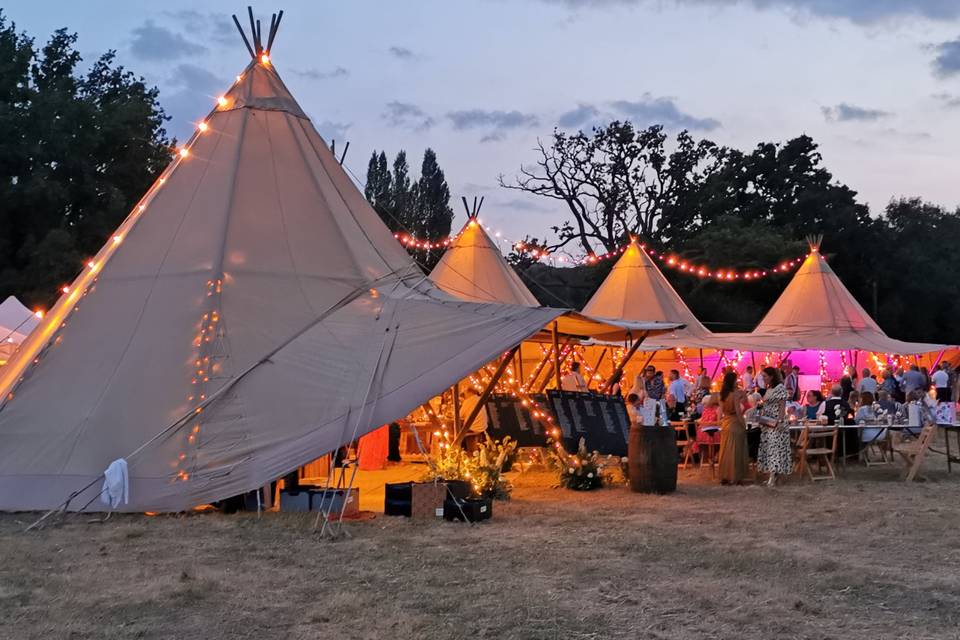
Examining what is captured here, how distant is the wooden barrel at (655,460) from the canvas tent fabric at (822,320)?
11289mm

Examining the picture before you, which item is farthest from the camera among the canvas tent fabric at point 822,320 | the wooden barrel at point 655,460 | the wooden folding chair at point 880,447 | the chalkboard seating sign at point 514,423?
the canvas tent fabric at point 822,320

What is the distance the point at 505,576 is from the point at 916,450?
734cm

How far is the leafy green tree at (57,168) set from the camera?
2320cm

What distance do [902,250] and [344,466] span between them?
3331cm

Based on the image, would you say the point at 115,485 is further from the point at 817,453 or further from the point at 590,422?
the point at 817,453

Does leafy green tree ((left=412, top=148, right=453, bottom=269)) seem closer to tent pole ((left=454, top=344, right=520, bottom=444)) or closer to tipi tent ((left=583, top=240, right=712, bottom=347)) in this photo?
tipi tent ((left=583, top=240, right=712, bottom=347))

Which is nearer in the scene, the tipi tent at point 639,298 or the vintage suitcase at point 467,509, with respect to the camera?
the vintage suitcase at point 467,509

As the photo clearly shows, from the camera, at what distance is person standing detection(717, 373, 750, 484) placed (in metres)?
10.7

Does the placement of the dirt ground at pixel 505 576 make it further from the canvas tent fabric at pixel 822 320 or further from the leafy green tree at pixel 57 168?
the leafy green tree at pixel 57 168

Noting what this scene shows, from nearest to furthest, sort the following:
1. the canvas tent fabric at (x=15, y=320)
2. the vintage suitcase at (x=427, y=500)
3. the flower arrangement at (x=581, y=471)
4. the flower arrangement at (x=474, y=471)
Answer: the vintage suitcase at (x=427, y=500) < the flower arrangement at (x=474, y=471) < the flower arrangement at (x=581, y=471) < the canvas tent fabric at (x=15, y=320)

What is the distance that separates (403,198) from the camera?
39719mm

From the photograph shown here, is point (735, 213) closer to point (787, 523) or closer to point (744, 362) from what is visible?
point (744, 362)

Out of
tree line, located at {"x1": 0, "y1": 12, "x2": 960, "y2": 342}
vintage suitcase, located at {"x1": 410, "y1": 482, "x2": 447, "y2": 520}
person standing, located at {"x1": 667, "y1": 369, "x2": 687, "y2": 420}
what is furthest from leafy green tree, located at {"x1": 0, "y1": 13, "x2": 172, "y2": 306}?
vintage suitcase, located at {"x1": 410, "y1": 482, "x2": 447, "y2": 520}

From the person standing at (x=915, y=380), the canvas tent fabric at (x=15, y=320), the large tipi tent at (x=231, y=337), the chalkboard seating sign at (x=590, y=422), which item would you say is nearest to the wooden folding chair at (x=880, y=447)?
the chalkboard seating sign at (x=590, y=422)
